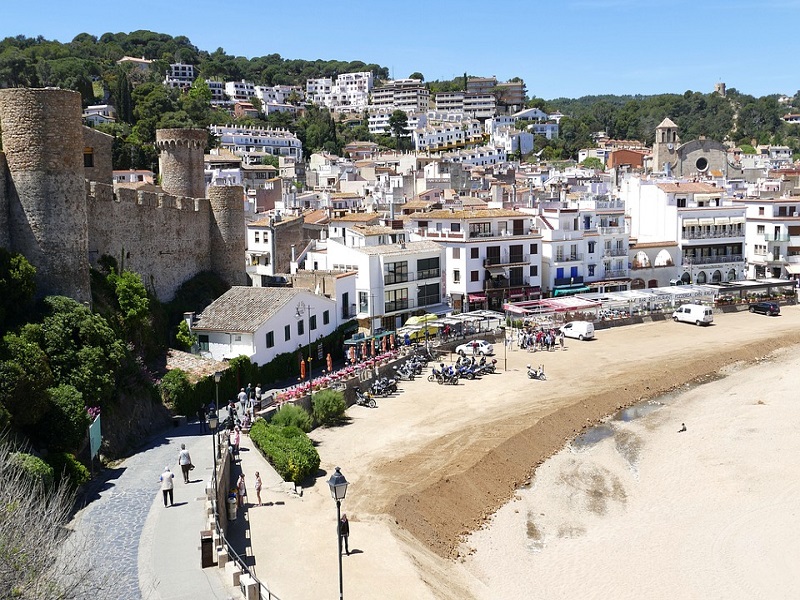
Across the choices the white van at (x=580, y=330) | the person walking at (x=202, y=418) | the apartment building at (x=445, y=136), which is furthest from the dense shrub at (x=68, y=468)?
the apartment building at (x=445, y=136)

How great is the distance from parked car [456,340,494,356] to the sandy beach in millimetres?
2115

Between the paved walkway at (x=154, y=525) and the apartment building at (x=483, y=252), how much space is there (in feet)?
80.4

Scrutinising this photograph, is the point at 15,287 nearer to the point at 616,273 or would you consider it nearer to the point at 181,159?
the point at 181,159

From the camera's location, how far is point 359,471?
23.7 m

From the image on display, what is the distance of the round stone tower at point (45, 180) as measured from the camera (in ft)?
72.4

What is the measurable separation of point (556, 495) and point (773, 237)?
1584 inches

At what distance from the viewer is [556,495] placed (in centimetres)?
2317

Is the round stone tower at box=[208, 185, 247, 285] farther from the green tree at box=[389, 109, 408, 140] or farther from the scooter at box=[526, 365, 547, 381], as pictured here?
the green tree at box=[389, 109, 408, 140]

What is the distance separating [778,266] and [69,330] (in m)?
48.6

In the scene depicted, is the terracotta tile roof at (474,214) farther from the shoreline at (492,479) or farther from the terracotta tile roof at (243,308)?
the terracotta tile roof at (243,308)

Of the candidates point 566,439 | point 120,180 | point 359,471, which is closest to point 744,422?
point 566,439

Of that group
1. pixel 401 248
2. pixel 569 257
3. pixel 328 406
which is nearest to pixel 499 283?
pixel 569 257

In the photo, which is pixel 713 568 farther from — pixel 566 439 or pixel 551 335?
pixel 551 335

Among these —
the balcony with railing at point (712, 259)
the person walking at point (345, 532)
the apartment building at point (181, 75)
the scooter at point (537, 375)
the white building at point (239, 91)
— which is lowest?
the person walking at point (345, 532)
